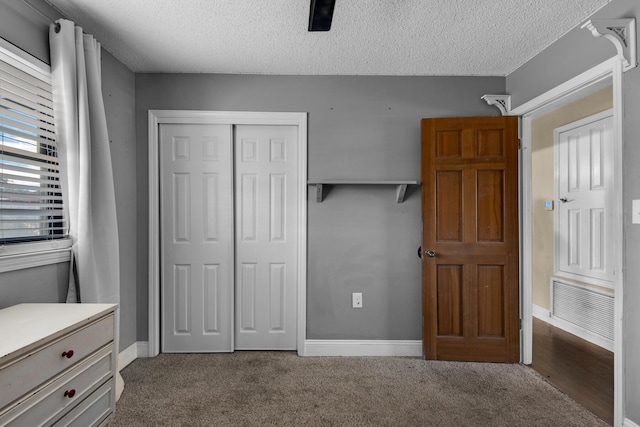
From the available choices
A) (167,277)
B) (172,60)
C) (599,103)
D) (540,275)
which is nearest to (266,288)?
(167,277)

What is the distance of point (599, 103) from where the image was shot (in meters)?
3.03

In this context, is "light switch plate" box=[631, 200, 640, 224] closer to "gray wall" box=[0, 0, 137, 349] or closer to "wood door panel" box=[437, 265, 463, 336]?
"wood door panel" box=[437, 265, 463, 336]

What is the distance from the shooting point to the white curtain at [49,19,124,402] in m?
1.91

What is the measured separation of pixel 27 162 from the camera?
179 cm

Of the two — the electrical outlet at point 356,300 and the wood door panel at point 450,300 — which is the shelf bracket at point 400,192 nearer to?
the wood door panel at point 450,300

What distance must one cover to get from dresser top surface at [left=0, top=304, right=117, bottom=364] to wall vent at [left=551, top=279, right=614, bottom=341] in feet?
12.1

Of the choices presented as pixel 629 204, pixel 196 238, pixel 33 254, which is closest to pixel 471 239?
pixel 629 204

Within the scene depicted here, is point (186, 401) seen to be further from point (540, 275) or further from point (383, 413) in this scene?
point (540, 275)

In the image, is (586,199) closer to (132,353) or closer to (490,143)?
(490,143)

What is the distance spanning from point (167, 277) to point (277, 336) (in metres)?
1.05

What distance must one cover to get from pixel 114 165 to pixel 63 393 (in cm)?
168

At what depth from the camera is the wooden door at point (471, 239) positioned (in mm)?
2682

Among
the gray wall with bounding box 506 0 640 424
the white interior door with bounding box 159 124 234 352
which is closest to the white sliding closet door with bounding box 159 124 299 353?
the white interior door with bounding box 159 124 234 352

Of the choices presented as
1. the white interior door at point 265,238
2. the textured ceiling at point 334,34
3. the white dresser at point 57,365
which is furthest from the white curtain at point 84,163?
the white interior door at point 265,238
